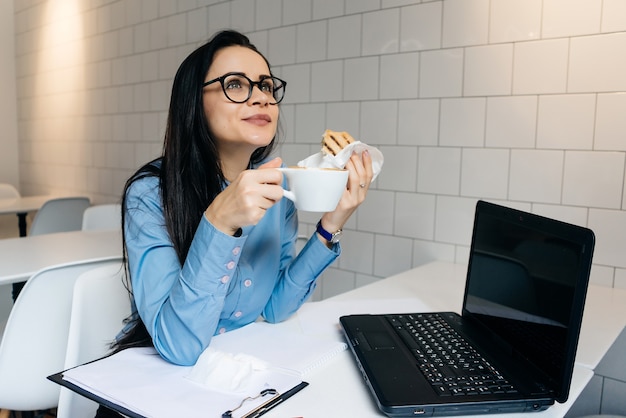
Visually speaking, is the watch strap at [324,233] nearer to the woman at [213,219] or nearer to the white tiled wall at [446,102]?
the woman at [213,219]

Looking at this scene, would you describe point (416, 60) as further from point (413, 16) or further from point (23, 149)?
point (23, 149)

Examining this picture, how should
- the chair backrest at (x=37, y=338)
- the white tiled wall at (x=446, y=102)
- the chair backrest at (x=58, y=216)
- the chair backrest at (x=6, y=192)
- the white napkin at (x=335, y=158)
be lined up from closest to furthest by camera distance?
the white napkin at (x=335, y=158) → the chair backrest at (x=37, y=338) → the white tiled wall at (x=446, y=102) → the chair backrest at (x=58, y=216) → the chair backrest at (x=6, y=192)

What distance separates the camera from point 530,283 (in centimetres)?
88

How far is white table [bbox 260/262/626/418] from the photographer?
74 cm

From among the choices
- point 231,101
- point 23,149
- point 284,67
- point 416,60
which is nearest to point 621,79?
point 416,60

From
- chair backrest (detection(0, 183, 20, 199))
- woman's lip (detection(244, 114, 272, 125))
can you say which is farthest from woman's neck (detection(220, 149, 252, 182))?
chair backrest (detection(0, 183, 20, 199))

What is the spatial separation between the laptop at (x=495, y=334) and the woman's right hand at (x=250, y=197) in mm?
284

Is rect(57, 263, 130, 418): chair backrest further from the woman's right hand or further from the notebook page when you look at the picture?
the woman's right hand

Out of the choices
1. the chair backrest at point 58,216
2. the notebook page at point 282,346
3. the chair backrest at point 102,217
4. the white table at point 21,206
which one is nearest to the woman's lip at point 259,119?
the notebook page at point 282,346

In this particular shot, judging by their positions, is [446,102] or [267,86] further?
[446,102]

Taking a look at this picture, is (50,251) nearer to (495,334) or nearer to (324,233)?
(324,233)

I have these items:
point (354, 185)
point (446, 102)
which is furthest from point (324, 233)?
point (446, 102)

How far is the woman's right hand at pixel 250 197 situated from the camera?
0.82 meters

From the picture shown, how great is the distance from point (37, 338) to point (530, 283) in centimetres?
110
